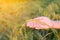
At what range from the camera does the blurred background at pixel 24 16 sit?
4.38 feet

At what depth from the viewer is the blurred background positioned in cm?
134

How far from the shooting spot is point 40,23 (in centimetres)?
137

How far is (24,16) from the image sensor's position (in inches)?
55.1

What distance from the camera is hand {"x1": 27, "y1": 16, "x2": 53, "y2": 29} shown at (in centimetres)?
135

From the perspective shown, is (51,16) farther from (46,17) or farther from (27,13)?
(27,13)

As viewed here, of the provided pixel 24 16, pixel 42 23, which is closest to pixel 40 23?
pixel 42 23

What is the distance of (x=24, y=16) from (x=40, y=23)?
0.47 feet

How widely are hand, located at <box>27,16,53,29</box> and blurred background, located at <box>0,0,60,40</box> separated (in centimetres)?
3

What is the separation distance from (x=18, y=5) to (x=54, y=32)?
372 mm

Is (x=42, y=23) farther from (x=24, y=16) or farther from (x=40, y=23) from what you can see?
(x=24, y=16)

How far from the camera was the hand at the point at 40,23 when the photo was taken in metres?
1.35

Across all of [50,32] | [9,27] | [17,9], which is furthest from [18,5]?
[50,32]

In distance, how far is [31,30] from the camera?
135cm

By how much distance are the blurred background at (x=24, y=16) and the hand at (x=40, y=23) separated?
0.03 metres
